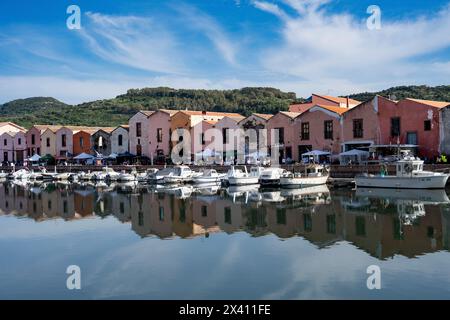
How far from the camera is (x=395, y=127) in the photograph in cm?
3884

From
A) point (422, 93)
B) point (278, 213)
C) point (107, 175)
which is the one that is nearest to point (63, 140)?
point (107, 175)

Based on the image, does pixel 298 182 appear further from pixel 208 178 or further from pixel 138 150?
pixel 138 150

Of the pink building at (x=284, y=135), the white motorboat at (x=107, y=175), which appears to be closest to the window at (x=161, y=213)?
the white motorboat at (x=107, y=175)

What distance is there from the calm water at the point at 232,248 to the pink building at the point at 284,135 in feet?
62.1

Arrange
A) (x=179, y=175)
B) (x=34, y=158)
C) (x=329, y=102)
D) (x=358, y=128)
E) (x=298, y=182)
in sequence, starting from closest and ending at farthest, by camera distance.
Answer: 1. (x=298, y=182)
2. (x=358, y=128)
3. (x=179, y=175)
4. (x=329, y=102)
5. (x=34, y=158)

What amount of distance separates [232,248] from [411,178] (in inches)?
727

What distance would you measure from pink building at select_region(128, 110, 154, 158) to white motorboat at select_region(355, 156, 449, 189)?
3182 cm

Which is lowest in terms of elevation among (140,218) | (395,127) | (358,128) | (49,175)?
(140,218)

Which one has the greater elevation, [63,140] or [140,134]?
[140,134]

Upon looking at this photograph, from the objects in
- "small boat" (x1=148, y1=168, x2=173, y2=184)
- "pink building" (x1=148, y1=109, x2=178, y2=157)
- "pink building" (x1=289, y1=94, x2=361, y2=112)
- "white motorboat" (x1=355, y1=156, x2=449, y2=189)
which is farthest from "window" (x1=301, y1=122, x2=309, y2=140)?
"pink building" (x1=148, y1=109, x2=178, y2=157)

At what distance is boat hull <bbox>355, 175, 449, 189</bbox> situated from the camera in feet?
96.7

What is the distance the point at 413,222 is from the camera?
18.5 meters

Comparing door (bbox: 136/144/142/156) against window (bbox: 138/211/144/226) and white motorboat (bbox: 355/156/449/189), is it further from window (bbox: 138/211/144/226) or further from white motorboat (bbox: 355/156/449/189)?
window (bbox: 138/211/144/226)
